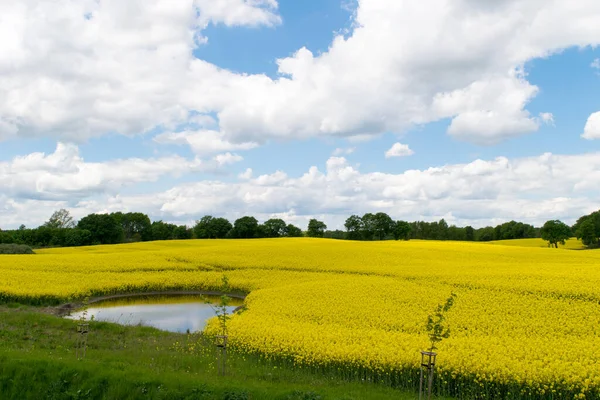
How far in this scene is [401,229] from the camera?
342 feet

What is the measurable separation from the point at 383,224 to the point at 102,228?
6196 centimetres

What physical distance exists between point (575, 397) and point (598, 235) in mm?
89717

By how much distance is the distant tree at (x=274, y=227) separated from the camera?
100188 millimetres

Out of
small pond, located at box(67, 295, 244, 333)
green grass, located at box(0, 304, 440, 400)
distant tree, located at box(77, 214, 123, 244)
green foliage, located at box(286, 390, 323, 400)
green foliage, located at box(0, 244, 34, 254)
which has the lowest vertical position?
small pond, located at box(67, 295, 244, 333)

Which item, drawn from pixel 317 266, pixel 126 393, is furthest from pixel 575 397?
pixel 317 266

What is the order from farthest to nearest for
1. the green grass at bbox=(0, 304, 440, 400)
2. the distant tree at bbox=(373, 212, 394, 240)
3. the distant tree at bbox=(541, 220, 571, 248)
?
the distant tree at bbox=(373, 212, 394, 240)
the distant tree at bbox=(541, 220, 571, 248)
the green grass at bbox=(0, 304, 440, 400)

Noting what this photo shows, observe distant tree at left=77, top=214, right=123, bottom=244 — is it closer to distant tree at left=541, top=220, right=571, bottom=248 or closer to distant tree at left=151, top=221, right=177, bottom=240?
distant tree at left=151, top=221, right=177, bottom=240

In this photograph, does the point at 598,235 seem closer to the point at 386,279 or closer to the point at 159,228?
the point at 386,279

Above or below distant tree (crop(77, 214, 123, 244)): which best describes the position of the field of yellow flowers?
below

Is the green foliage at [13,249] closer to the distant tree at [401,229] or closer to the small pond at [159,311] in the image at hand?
the small pond at [159,311]

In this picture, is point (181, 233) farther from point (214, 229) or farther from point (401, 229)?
point (401, 229)

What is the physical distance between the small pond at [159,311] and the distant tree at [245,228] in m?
70.0

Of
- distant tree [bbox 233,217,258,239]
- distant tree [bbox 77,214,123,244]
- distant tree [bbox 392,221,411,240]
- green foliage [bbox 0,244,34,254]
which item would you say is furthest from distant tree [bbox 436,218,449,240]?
green foliage [bbox 0,244,34,254]

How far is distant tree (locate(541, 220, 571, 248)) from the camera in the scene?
82.0 m
